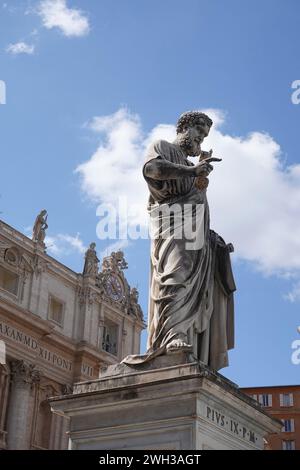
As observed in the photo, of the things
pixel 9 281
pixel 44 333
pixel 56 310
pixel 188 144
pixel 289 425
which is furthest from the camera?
pixel 289 425

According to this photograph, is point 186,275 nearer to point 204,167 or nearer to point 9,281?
point 204,167

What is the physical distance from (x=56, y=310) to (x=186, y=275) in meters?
38.6

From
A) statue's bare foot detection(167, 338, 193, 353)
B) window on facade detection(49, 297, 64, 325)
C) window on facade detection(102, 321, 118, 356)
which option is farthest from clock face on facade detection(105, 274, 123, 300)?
statue's bare foot detection(167, 338, 193, 353)

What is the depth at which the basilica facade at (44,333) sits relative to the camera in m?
42.2

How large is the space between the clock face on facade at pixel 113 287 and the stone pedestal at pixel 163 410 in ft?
139

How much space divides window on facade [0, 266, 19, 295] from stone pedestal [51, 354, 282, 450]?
117ft

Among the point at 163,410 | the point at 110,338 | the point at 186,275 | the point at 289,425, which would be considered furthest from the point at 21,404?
the point at 289,425

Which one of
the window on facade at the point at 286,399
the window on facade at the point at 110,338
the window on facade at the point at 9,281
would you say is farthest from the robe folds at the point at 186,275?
the window on facade at the point at 286,399

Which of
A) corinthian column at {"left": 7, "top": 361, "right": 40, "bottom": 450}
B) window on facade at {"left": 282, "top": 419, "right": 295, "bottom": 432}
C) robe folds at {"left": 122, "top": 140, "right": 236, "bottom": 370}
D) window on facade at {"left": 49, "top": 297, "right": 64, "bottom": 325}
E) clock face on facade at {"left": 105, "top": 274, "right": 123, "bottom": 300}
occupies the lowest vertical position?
robe folds at {"left": 122, "top": 140, "right": 236, "bottom": 370}

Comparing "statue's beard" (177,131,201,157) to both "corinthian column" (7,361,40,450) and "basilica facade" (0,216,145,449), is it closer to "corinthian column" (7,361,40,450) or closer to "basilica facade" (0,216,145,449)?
"basilica facade" (0,216,145,449)

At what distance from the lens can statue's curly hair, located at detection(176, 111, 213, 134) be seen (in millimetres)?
9695

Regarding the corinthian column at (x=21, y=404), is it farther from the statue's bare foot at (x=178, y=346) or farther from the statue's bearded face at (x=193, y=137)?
the statue's bare foot at (x=178, y=346)

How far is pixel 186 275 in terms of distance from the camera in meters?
8.66
